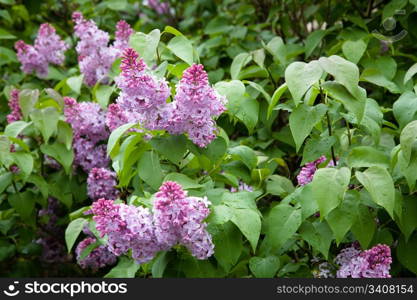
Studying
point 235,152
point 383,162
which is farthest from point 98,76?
point 383,162

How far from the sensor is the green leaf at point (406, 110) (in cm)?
225

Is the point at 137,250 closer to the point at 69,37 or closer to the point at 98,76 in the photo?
the point at 98,76

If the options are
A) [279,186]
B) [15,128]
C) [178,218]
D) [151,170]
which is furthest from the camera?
[15,128]

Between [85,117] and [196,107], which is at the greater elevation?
[196,107]

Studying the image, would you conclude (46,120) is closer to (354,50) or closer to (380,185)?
(354,50)

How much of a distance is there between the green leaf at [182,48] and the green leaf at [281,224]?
586mm

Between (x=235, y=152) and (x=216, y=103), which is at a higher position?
(x=216, y=103)

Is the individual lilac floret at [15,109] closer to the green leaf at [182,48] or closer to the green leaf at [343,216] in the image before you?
the green leaf at [182,48]

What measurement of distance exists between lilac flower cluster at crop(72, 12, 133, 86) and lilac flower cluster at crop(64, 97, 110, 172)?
231 mm

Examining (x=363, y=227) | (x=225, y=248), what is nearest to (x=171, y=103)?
(x=225, y=248)

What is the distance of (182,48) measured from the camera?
2354 mm

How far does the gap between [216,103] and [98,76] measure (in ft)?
4.03

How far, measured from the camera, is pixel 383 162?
207 cm

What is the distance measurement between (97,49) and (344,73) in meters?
1.51
